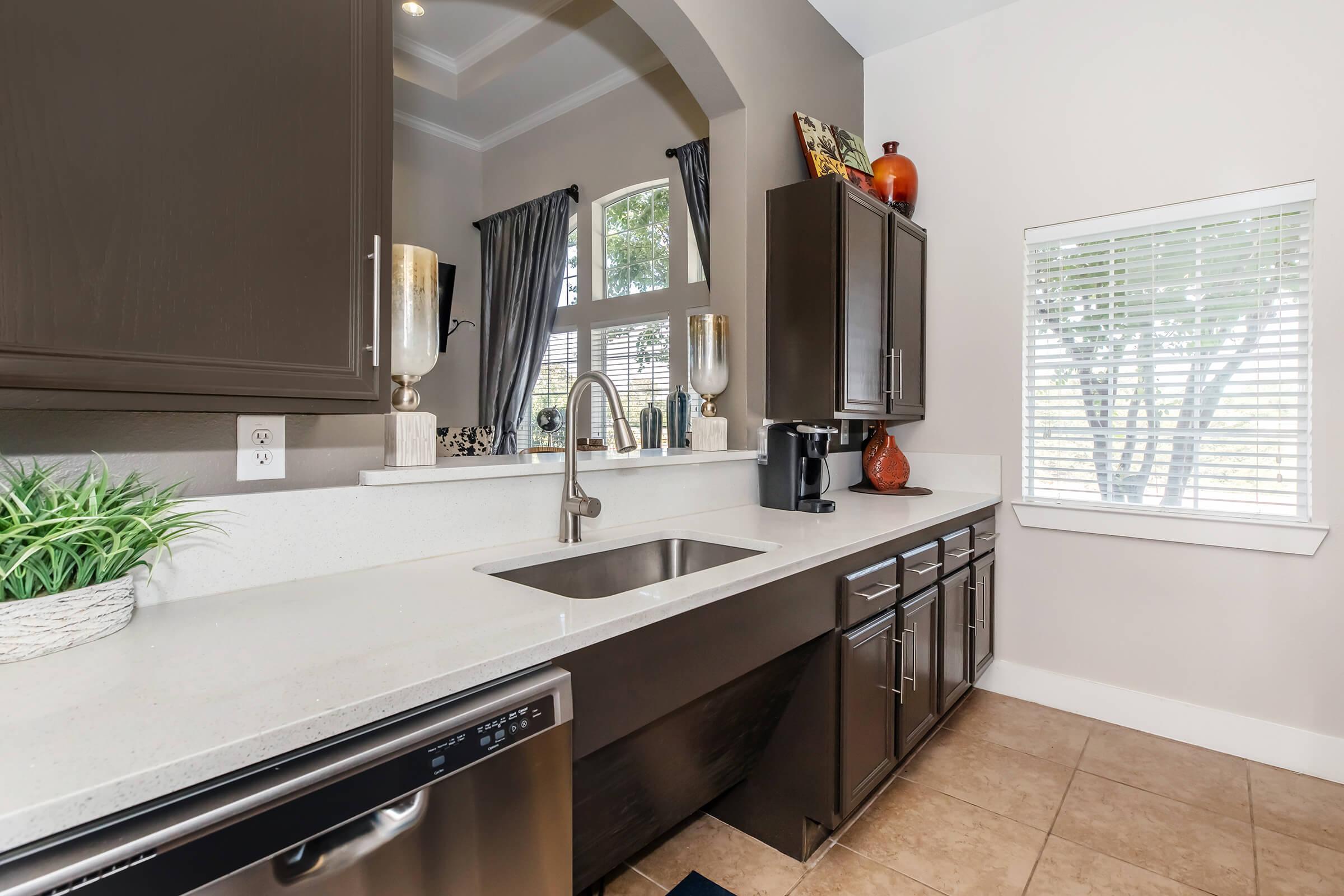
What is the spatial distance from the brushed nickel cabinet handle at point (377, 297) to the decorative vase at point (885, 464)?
236 cm

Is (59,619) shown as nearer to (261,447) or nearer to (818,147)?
(261,447)

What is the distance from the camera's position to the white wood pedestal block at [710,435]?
8.14 ft

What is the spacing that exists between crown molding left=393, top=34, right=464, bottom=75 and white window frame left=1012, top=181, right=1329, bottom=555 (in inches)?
138

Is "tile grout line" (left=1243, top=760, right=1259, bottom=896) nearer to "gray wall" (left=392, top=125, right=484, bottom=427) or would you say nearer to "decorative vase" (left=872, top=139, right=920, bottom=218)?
"decorative vase" (left=872, top=139, right=920, bottom=218)

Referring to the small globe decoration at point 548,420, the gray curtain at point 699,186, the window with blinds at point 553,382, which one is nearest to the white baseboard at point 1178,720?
the small globe decoration at point 548,420

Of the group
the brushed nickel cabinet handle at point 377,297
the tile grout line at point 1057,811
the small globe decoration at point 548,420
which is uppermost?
the brushed nickel cabinet handle at point 377,297

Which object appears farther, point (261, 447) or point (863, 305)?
point (863, 305)

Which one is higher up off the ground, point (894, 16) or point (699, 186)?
point (894, 16)

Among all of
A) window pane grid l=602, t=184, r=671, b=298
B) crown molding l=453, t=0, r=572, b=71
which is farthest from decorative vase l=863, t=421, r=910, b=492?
crown molding l=453, t=0, r=572, b=71

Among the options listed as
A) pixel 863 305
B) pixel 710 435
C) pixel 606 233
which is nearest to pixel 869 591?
pixel 710 435

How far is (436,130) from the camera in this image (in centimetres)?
479

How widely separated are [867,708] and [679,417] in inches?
54.7

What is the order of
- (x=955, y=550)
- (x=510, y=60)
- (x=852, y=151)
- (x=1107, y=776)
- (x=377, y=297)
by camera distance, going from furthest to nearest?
(x=510, y=60) < (x=852, y=151) < (x=955, y=550) < (x=1107, y=776) < (x=377, y=297)

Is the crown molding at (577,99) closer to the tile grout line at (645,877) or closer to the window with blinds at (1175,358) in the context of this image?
the window with blinds at (1175,358)
